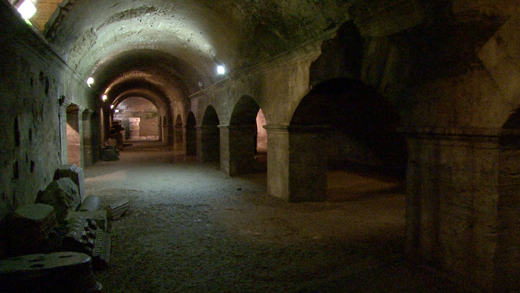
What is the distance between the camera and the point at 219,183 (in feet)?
35.5

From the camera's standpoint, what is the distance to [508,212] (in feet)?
12.0

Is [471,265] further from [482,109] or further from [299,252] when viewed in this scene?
[299,252]

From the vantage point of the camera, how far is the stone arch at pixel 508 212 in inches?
140

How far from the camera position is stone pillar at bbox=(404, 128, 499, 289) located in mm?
3656

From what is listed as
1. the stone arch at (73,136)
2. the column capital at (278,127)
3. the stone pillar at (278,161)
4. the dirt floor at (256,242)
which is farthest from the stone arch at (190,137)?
the column capital at (278,127)

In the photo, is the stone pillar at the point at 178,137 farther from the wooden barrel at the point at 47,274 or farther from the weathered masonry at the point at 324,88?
the wooden barrel at the point at 47,274

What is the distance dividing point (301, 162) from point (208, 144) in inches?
333

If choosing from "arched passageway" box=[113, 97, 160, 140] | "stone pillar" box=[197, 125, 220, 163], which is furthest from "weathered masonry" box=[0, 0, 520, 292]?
"arched passageway" box=[113, 97, 160, 140]

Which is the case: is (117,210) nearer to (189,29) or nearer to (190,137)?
(189,29)

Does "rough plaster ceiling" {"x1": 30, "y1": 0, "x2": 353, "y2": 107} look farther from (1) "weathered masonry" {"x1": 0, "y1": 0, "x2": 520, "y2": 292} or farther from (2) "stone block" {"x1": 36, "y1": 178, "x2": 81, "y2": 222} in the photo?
(2) "stone block" {"x1": 36, "y1": 178, "x2": 81, "y2": 222}

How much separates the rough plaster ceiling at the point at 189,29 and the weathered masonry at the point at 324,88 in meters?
0.04

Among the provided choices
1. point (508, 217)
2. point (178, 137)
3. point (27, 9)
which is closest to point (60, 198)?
point (27, 9)

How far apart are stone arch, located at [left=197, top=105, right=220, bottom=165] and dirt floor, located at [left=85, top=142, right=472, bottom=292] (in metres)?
5.59

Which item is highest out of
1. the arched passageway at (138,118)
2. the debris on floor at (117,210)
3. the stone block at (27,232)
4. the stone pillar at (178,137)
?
the arched passageway at (138,118)
